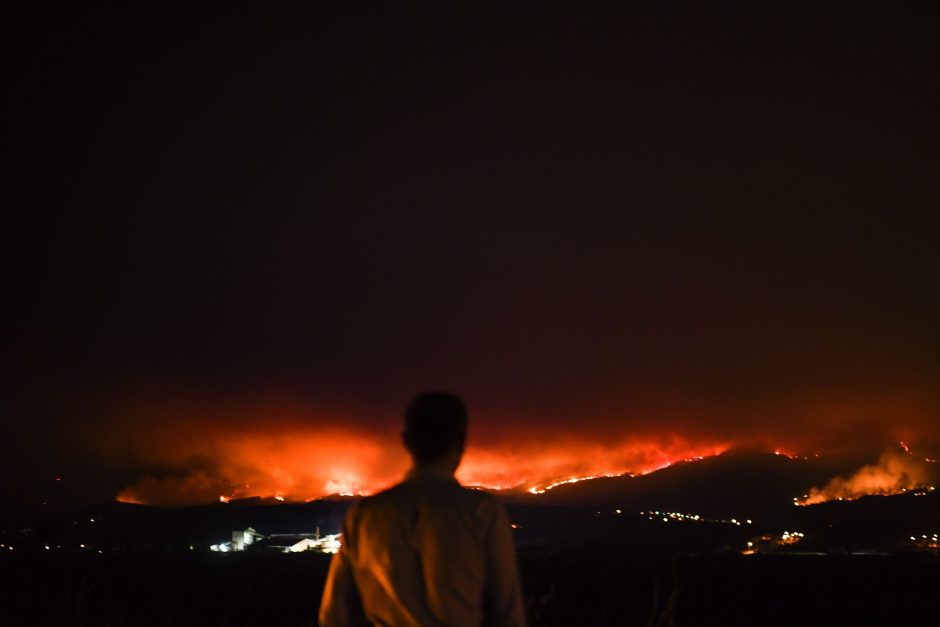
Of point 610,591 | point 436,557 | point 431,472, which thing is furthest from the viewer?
point 610,591

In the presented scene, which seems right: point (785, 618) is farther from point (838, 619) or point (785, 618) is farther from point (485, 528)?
point (485, 528)

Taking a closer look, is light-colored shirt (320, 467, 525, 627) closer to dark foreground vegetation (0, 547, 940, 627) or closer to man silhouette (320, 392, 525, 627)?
man silhouette (320, 392, 525, 627)

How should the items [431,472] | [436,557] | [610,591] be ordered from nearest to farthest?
[436,557]
[431,472]
[610,591]

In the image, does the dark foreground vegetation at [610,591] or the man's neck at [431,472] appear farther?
the dark foreground vegetation at [610,591]

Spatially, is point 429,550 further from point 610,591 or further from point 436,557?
point 610,591

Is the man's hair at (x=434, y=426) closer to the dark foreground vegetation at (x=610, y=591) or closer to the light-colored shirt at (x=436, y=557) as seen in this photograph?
the light-colored shirt at (x=436, y=557)

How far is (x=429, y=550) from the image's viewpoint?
108 inches

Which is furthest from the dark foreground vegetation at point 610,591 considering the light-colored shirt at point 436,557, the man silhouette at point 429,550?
the light-colored shirt at point 436,557

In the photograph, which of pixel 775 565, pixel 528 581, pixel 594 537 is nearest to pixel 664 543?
pixel 594 537

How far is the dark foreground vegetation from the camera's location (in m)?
19.1

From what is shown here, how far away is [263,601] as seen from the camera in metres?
24.8

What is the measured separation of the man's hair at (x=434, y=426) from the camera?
9.50 ft

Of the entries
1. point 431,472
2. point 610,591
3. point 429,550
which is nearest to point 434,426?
point 431,472

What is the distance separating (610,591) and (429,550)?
1298 inches
